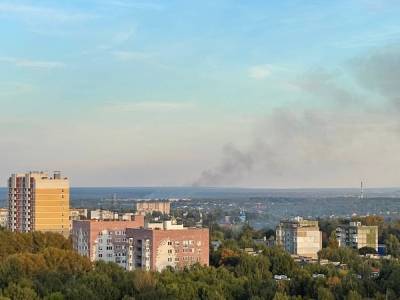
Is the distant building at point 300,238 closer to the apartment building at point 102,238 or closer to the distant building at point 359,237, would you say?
the distant building at point 359,237

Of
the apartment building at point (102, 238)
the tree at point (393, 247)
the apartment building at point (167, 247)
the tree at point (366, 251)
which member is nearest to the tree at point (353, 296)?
the apartment building at point (167, 247)

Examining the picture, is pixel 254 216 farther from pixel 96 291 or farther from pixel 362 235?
pixel 96 291

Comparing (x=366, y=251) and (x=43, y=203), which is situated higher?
(x=43, y=203)

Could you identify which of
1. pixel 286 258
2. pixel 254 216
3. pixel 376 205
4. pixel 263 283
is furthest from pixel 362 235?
pixel 376 205

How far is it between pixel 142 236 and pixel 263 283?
23.0 feet

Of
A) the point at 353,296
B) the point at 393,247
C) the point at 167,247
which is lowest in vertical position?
the point at 393,247

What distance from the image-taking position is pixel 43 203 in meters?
40.0

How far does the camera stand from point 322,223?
45.1 metres

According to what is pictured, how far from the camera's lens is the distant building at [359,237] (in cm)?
3981

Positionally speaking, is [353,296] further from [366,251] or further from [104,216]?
[104,216]

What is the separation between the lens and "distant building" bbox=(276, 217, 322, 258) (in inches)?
1481

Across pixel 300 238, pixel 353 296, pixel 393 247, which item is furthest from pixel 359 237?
pixel 353 296

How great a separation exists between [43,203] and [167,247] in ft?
51.1

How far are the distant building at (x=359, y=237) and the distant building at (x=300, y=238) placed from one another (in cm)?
195
